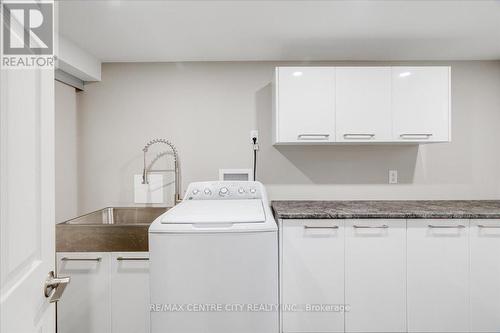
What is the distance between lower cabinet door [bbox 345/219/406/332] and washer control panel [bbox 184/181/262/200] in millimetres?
729

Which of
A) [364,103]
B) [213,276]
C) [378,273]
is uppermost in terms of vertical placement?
[364,103]

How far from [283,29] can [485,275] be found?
2.10 m

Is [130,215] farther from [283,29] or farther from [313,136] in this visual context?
[283,29]

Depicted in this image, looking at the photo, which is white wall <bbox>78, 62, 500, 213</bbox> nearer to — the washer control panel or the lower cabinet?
the washer control panel

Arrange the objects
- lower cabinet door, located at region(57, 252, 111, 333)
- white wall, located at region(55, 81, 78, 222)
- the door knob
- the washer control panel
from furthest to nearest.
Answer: white wall, located at region(55, 81, 78, 222) < the washer control panel < lower cabinet door, located at region(57, 252, 111, 333) < the door knob

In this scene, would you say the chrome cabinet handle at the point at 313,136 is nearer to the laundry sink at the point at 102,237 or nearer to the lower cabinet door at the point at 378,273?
the lower cabinet door at the point at 378,273

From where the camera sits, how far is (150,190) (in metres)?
2.48

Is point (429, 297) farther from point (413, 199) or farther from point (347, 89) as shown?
point (347, 89)

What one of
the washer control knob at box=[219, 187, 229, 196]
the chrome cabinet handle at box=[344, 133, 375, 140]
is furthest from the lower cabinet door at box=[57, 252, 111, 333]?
the chrome cabinet handle at box=[344, 133, 375, 140]

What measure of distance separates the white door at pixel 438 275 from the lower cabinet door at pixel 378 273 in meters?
0.06

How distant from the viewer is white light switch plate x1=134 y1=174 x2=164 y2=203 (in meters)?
2.47

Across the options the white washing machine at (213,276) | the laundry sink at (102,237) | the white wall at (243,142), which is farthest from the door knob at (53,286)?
the white wall at (243,142)

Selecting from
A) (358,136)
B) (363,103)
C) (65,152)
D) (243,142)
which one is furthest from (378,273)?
(65,152)

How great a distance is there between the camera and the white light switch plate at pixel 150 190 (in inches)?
97.3
